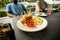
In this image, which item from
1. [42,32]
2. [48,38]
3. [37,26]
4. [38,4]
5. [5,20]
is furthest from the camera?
[5,20]

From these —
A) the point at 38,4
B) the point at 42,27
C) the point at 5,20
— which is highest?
the point at 38,4

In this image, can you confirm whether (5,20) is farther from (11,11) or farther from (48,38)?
Answer: (48,38)

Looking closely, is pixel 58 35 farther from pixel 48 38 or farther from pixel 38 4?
pixel 38 4

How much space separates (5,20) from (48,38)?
5.71ft

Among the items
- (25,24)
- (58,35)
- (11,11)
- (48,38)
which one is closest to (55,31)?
(58,35)

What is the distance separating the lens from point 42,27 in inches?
58.7

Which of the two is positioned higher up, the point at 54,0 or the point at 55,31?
the point at 54,0

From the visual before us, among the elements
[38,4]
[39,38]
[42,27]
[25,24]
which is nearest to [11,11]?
[38,4]

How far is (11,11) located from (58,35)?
1.54 metres

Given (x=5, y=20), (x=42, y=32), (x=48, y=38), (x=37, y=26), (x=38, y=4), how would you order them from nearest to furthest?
(x=48, y=38) → (x=42, y=32) → (x=37, y=26) → (x=38, y=4) → (x=5, y=20)

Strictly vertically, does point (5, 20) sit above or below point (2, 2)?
below

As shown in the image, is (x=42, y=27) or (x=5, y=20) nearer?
(x=42, y=27)

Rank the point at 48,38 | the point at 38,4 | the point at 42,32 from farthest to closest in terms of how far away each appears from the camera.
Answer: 1. the point at 38,4
2. the point at 42,32
3. the point at 48,38

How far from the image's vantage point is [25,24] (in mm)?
1601
